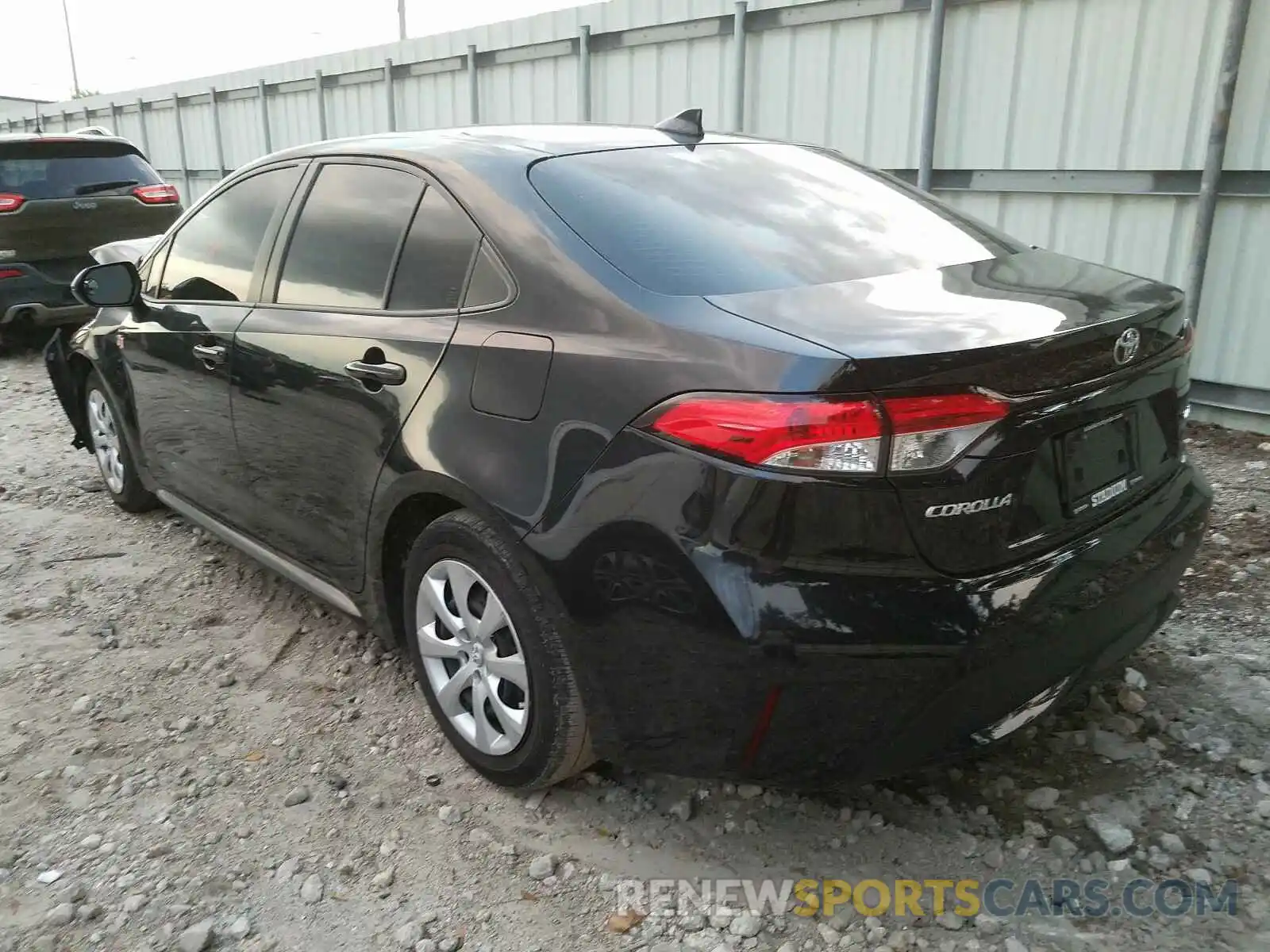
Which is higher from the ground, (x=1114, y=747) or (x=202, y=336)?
(x=202, y=336)

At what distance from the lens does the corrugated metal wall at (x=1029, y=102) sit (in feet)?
17.5

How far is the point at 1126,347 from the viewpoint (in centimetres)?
214

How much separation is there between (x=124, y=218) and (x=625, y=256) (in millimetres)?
7794

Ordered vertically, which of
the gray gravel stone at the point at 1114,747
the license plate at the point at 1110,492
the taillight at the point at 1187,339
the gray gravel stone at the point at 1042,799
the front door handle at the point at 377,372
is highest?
the taillight at the point at 1187,339

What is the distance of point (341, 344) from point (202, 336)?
0.97 m

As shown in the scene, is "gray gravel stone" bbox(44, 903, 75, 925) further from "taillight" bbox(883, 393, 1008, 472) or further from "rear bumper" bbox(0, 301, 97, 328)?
"rear bumper" bbox(0, 301, 97, 328)

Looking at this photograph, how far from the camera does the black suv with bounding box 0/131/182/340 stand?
7984 mm

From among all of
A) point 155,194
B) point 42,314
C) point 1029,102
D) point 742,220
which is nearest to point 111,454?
point 742,220

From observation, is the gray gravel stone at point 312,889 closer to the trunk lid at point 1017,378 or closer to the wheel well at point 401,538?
the wheel well at point 401,538

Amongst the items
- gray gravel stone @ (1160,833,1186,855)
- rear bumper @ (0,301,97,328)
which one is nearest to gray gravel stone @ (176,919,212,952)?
gray gravel stone @ (1160,833,1186,855)

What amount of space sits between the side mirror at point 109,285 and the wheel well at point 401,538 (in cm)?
192

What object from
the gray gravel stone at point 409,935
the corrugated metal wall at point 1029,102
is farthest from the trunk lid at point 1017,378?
the corrugated metal wall at point 1029,102

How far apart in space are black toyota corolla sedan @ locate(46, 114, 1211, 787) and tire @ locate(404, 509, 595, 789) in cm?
1

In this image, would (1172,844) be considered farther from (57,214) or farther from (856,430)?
(57,214)
